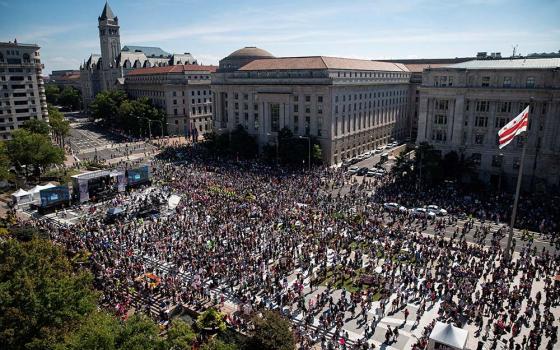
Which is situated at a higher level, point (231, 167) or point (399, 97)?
point (399, 97)

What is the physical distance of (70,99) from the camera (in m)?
191

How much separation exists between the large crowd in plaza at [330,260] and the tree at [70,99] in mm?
158825

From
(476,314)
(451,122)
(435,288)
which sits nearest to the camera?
(476,314)

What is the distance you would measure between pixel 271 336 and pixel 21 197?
169 feet

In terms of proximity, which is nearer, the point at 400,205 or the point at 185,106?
the point at 400,205

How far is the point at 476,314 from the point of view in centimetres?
2833

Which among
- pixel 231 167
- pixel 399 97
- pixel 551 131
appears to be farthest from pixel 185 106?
pixel 551 131

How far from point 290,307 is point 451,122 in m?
46.5

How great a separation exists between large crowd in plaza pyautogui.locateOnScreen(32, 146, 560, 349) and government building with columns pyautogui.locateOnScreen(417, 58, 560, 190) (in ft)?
29.8

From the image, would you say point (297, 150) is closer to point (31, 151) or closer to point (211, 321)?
point (31, 151)

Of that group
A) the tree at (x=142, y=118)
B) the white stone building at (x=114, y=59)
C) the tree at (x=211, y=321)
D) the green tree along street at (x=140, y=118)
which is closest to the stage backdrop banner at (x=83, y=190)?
the tree at (x=211, y=321)

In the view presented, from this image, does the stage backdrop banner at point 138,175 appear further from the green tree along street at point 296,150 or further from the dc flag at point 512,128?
the dc flag at point 512,128

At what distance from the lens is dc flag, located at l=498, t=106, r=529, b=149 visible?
34.8 m

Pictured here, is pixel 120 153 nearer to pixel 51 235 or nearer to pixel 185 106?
pixel 185 106
